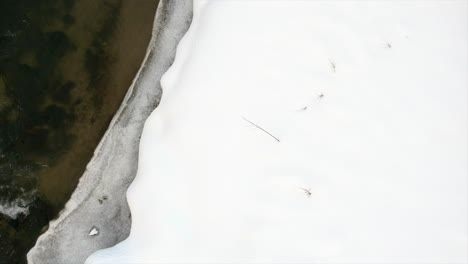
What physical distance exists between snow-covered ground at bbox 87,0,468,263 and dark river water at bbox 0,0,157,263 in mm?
700

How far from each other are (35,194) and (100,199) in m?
0.65

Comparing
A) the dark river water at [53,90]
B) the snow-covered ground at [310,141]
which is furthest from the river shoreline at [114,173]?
the snow-covered ground at [310,141]

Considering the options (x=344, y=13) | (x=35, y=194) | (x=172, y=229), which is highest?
(x=344, y=13)

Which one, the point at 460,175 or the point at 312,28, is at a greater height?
the point at 312,28

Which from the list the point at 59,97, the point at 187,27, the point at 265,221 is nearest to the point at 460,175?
the point at 265,221

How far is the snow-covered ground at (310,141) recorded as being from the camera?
335 centimetres

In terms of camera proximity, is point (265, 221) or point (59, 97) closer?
point (265, 221)

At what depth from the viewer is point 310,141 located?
11.6 feet

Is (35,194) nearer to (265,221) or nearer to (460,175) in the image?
(265,221)

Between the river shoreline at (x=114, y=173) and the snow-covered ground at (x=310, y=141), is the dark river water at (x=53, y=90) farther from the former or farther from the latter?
the snow-covered ground at (x=310, y=141)

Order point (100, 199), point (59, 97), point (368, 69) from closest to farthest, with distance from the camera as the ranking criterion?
1. point (368, 69)
2. point (100, 199)
3. point (59, 97)

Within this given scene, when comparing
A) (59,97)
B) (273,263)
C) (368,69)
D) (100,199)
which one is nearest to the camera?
(273,263)

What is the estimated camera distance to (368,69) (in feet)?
12.2

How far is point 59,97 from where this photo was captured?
439 cm
